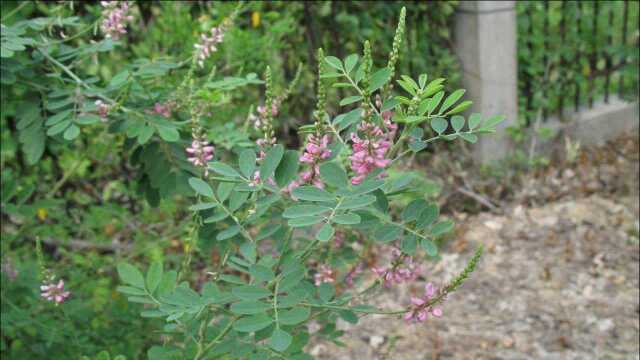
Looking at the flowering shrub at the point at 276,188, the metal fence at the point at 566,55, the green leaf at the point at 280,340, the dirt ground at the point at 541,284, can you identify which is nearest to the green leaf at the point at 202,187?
the flowering shrub at the point at 276,188

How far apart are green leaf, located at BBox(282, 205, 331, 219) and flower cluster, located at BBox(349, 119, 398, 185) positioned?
0.10 meters

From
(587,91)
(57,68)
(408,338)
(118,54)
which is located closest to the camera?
(57,68)

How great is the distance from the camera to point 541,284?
3.72m

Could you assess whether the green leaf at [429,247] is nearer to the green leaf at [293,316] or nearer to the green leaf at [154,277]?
the green leaf at [293,316]

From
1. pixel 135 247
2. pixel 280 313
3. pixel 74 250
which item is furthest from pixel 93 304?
pixel 280 313

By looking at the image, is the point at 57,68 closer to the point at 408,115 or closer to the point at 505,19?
the point at 408,115

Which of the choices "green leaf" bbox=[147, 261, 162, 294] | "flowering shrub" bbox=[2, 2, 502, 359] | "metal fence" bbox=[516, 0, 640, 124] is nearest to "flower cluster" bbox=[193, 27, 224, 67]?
"flowering shrub" bbox=[2, 2, 502, 359]

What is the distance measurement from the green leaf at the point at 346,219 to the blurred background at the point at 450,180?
833 mm

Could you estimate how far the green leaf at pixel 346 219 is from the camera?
130 cm

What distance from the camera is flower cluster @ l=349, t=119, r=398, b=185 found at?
55.2 inches

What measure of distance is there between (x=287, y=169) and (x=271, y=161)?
Result: 0.04 m

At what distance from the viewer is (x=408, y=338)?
11.0ft

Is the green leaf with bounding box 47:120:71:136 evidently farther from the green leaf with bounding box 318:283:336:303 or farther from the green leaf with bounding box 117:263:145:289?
the green leaf with bounding box 318:283:336:303

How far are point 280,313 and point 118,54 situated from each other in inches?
107
